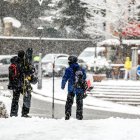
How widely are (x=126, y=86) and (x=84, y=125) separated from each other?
51.6 ft

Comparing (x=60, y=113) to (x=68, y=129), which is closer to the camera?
(x=68, y=129)

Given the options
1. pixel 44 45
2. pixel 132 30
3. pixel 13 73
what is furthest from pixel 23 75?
pixel 44 45

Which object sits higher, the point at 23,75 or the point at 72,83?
the point at 23,75

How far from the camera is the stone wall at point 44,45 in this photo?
46844 millimetres

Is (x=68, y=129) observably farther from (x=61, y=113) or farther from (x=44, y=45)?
(x=44, y=45)

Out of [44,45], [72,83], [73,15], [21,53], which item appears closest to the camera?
[21,53]

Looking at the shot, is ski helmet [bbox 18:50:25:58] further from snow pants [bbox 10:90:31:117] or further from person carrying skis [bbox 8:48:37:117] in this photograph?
snow pants [bbox 10:90:31:117]

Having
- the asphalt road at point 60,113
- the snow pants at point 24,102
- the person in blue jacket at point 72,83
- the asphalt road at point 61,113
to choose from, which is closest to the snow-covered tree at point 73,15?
the asphalt road at point 60,113

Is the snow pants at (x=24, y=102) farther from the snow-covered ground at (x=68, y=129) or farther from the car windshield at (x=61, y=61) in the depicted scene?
the car windshield at (x=61, y=61)

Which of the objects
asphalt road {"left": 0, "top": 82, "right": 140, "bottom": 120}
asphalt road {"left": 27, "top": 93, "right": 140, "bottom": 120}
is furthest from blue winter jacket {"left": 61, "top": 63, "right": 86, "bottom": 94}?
asphalt road {"left": 27, "top": 93, "right": 140, "bottom": 120}

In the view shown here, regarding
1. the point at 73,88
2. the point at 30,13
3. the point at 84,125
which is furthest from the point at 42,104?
the point at 30,13

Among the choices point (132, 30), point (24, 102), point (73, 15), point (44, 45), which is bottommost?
point (24, 102)

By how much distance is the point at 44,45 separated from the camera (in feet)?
164

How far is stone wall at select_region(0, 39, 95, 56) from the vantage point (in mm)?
46844
